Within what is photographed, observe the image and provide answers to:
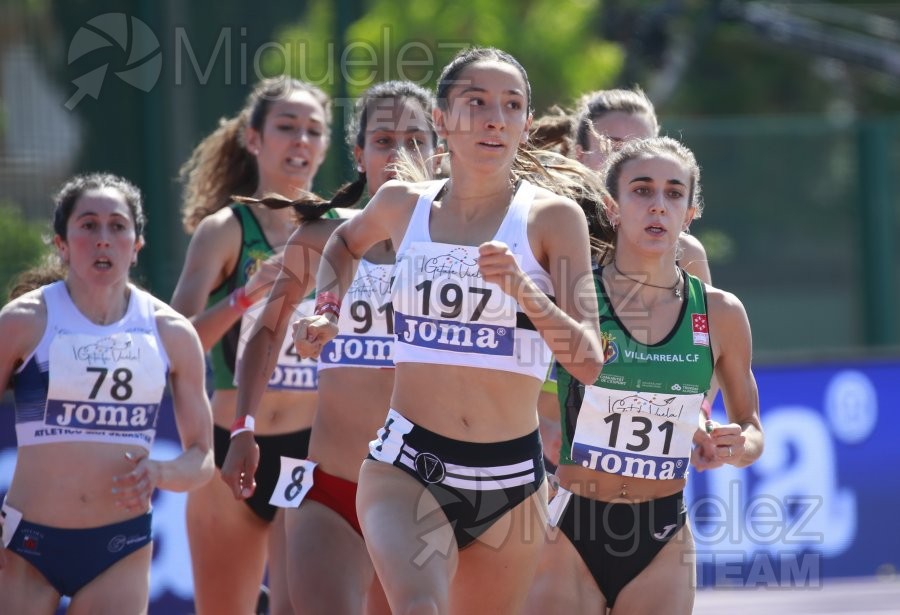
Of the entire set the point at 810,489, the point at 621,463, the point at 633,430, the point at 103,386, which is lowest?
the point at 810,489

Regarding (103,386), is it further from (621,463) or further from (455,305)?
(621,463)

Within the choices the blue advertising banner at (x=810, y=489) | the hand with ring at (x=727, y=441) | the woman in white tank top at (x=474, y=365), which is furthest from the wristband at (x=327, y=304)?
the blue advertising banner at (x=810, y=489)

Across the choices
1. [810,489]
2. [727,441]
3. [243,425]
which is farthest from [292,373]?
[810,489]

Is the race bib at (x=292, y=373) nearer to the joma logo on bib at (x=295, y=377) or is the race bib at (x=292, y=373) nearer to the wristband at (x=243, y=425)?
the joma logo on bib at (x=295, y=377)

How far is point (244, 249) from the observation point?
5758mm

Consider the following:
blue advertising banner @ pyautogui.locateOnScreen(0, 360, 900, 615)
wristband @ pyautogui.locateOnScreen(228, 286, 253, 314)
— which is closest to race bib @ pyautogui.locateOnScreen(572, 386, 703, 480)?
wristband @ pyautogui.locateOnScreen(228, 286, 253, 314)

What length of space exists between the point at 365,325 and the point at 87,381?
3.19ft

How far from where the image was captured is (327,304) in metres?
4.28

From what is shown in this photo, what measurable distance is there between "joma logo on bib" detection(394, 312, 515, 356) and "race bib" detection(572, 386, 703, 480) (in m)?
0.57

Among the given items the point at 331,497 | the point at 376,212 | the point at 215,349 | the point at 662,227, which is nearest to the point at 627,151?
the point at 662,227

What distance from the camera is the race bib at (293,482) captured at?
4688mm

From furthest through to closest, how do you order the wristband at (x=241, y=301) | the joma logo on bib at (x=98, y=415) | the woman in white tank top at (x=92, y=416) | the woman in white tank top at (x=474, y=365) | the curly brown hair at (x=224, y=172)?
the curly brown hair at (x=224, y=172) < the wristband at (x=241, y=301) < the joma logo on bib at (x=98, y=415) < the woman in white tank top at (x=92, y=416) < the woman in white tank top at (x=474, y=365)

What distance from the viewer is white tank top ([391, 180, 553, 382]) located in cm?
396

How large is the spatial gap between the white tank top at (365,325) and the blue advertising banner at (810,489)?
451 cm
